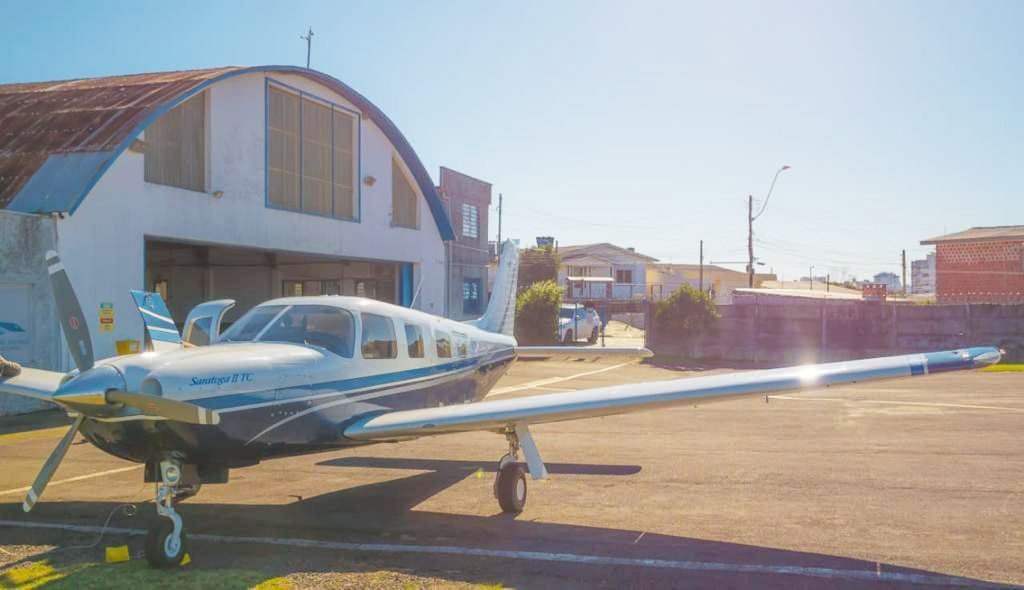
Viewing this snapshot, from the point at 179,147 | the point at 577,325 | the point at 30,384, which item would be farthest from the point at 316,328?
the point at 577,325

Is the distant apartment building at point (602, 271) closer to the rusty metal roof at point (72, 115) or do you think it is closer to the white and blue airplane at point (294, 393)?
the rusty metal roof at point (72, 115)

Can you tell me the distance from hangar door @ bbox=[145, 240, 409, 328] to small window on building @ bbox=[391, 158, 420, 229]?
2.16m

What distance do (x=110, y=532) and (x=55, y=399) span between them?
74.1 inches

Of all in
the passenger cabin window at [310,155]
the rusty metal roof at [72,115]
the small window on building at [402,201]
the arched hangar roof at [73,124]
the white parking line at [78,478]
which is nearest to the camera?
the white parking line at [78,478]

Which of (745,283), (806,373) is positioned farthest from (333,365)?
(745,283)

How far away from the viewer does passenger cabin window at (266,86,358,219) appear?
22.4m

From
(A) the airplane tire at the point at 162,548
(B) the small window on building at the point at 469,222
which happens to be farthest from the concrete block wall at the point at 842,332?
(A) the airplane tire at the point at 162,548

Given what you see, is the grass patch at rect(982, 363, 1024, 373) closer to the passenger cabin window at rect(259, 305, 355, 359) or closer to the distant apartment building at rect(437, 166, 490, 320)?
the distant apartment building at rect(437, 166, 490, 320)

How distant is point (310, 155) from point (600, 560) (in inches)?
746

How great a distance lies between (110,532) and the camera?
7.89 meters

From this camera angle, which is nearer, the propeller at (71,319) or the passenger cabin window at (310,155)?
the propeller at (71,319)

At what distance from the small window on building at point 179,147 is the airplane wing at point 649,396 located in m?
12.7

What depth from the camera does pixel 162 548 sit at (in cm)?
661

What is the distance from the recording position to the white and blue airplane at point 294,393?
6730 millimetres
